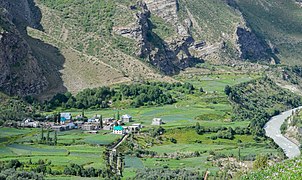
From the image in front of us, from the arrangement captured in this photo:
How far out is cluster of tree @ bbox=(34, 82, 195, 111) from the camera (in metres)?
135

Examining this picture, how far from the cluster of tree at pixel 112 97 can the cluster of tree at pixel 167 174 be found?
47.9 m

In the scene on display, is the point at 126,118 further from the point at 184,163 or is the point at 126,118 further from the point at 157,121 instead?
the point at 184,163

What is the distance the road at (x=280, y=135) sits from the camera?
114 metres

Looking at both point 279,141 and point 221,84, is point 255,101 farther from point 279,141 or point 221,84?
point 279,141

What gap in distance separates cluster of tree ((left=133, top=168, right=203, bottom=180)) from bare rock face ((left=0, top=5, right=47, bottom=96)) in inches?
2065

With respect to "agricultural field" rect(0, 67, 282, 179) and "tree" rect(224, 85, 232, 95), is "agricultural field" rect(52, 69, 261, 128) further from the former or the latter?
"tree" rect(224, 85, 232, 95)

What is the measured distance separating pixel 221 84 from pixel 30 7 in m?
53.5

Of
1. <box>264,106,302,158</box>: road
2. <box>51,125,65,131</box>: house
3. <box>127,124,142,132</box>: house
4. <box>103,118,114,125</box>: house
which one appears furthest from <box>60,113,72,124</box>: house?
<box>264,106,302,158</box>: road

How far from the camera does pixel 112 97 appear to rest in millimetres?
141250

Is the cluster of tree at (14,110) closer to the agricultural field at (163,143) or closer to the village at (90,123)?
the village at (90,123)

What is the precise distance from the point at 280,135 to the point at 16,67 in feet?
165

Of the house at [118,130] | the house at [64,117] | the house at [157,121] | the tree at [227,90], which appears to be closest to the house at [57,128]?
the house at [64,117]

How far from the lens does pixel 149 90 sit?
145125mm

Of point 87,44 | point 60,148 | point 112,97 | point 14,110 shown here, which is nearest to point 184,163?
point 60,148
